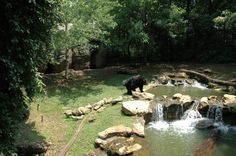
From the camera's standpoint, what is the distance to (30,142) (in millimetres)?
15797

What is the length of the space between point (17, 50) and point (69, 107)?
317 inches

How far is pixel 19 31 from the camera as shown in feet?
41.1

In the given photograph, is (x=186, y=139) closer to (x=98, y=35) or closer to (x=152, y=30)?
(x=98, y=35)

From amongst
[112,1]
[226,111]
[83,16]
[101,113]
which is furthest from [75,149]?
[112,1]

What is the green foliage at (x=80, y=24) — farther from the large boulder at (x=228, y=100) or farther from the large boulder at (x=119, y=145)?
the large boulder at (x=228, y=100)

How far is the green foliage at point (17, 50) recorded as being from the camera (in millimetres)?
12539

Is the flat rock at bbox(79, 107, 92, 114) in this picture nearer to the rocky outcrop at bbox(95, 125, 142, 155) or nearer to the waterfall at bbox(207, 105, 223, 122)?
the rocky outcrop at bbox(95, 125, 142, 155)

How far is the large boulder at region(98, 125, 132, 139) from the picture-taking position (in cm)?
1632

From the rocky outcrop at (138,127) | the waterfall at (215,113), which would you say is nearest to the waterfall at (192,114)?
the waterfall at (215,113)

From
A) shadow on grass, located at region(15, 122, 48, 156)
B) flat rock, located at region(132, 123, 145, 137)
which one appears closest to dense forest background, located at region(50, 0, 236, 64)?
shadow on grass, located at region(15, 122, 48, 156)

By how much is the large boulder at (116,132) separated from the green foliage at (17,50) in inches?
156

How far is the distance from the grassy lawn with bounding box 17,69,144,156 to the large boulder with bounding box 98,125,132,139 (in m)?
0.50

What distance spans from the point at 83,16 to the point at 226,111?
11102mm

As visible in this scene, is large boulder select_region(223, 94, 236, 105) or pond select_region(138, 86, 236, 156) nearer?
pond select_region(138, 86, 236, 156)
